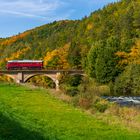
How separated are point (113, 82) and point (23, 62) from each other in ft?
101

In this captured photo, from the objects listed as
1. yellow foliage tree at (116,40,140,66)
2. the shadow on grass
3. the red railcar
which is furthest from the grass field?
the red railcar

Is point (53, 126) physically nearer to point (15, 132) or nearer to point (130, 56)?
point (15, 132)

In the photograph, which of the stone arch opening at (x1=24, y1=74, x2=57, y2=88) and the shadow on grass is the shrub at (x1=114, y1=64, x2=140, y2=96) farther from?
the shadow on grass

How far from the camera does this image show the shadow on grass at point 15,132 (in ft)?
69.9

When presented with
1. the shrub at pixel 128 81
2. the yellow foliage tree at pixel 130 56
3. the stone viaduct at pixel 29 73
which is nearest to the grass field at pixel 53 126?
the shrub at pixel 128 81

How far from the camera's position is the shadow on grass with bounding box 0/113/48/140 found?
21297 millimetres

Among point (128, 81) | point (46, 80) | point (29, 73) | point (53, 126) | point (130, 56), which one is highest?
point (130, 56)

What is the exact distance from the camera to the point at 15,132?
22422mm

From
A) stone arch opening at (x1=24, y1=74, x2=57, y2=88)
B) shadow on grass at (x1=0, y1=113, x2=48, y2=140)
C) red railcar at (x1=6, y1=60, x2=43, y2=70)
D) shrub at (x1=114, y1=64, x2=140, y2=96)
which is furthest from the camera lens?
stone arch opening at (x1=24, y1=74, x2=57, y2=88)

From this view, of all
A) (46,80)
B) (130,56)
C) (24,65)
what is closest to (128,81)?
(130,56)

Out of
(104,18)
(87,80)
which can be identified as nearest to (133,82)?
(87,80)

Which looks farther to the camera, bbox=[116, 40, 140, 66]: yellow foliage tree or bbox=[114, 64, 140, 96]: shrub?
bbox=[116, 40, 140, 66]: yellow foliage tree

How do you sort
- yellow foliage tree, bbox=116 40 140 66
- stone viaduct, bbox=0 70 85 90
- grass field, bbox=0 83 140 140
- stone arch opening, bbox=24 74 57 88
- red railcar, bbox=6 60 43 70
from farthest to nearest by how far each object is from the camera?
stone arch opening, bbox=24 74 57 88 → red railcar, bbox=6 60 43 70 → stone viaduct, bbox=0 70 85 90 → yellow foliage tree, bbox=116 40 140 66 → grass field, bbox=0 83 140 140

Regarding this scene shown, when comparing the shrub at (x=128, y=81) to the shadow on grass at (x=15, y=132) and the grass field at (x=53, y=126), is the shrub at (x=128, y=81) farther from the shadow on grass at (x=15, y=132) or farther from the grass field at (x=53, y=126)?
the shadow on grass at (x=15, y=132)
